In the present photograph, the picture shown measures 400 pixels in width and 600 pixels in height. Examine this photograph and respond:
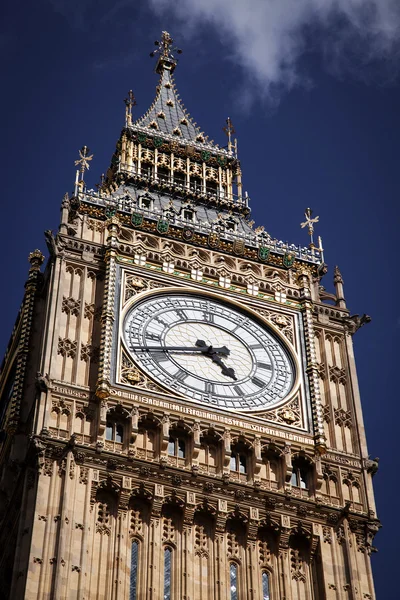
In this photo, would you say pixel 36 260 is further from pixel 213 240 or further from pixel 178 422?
pixel 178 422

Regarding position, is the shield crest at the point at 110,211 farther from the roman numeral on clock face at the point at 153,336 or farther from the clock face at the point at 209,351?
the roman numeral on clock face at the point at 153,336

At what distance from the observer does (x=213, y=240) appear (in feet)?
144

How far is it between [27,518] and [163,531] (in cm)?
311

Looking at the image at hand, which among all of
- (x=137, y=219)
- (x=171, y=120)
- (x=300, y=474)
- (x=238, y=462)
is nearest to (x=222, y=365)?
(x=238, y=462)

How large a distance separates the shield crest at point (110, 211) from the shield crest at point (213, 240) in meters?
2.80

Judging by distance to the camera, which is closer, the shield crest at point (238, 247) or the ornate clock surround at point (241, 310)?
the ornate clock surround at point (241, 310)

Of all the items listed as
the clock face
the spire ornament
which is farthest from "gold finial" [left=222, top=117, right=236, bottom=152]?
the clock face

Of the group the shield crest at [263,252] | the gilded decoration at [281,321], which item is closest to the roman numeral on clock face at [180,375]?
the gilded decoration at [281,321]

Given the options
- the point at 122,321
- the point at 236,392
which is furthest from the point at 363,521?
the point at 122,321

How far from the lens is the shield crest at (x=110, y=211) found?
43684 millimetres

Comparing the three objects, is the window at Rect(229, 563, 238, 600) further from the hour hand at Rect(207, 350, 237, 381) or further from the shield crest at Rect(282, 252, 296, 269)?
the shield crest at Rect(282, 252, 296, 269)

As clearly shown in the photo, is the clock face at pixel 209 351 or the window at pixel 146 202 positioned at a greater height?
the window at pixel 146 202

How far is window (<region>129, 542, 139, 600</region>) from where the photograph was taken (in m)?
33.3

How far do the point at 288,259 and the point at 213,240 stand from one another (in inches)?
89.4
